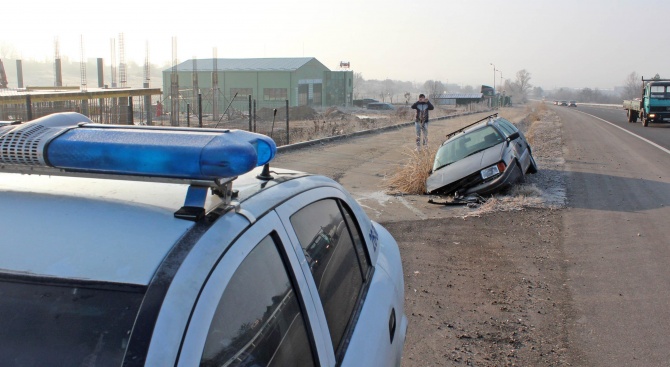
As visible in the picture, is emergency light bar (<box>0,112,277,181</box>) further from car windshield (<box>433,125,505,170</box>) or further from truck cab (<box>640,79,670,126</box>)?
truck cab (<box>640,79,670,126</box>)

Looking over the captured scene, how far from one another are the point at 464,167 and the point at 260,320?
29.7 feet

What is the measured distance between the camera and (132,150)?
5.97 ft

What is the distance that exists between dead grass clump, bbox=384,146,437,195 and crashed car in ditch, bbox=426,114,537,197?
8.9 inches

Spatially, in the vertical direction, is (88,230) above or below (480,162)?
above

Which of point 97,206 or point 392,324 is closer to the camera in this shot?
point 97,206

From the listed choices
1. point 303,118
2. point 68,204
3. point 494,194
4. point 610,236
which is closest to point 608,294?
point 610,236

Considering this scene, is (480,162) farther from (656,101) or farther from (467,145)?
(656,101)

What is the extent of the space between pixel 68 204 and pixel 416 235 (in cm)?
657

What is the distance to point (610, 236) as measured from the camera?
7.89 metres

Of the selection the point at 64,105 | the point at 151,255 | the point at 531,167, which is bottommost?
the point at 531,167

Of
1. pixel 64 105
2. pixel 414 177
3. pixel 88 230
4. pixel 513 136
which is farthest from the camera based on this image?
pixel 64 105

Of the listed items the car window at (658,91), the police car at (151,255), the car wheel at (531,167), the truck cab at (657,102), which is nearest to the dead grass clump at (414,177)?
the car wheel at (531,167)

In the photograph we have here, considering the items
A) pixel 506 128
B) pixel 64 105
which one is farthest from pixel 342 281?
pixel 64 105

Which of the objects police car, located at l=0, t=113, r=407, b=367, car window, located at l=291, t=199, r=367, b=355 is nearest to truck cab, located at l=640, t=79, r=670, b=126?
car window, located at l=291, t=199, r=367, b=355
